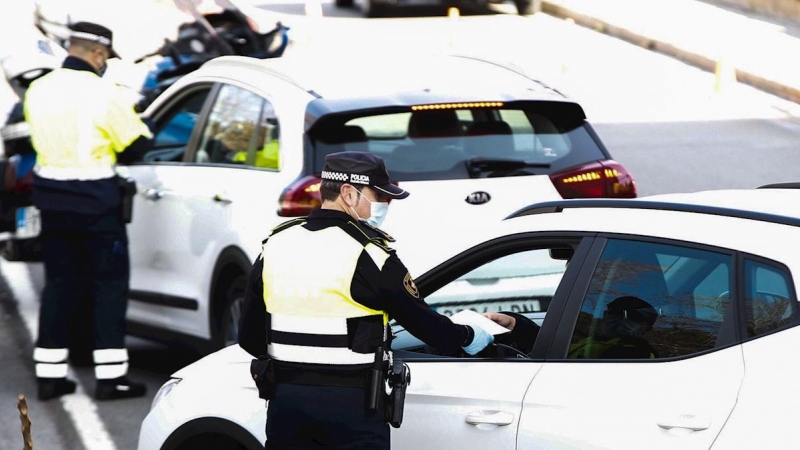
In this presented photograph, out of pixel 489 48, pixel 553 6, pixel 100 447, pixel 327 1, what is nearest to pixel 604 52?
pixel 489 48

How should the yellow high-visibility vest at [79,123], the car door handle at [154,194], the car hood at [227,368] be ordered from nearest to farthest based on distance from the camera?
the car hood at [227,368]
the yellow high-visibility vest at [79,123]
the car door handle at [154,194]

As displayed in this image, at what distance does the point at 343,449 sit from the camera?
413 cm

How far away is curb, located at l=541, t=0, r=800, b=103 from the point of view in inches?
678

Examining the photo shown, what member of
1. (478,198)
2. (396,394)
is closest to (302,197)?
(478,198)

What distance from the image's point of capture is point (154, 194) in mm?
7801

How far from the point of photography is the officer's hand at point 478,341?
4.30 m

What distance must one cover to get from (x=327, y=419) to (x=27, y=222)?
527 cm

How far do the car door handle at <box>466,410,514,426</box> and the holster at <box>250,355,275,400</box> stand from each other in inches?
23.0

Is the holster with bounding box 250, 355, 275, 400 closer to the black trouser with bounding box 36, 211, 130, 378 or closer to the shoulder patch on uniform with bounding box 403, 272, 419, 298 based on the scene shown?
the shoulder patch on uniform with bounding box 403, 272, 419, 298

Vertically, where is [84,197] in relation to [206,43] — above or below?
above

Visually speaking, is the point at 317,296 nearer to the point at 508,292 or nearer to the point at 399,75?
the point at 508,292

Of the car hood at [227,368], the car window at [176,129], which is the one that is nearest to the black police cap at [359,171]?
the car hood at [227,368]

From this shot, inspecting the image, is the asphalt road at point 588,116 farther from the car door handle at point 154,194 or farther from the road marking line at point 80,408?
the car door handle at point 154,194

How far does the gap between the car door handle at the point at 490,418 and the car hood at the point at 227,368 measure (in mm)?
904
